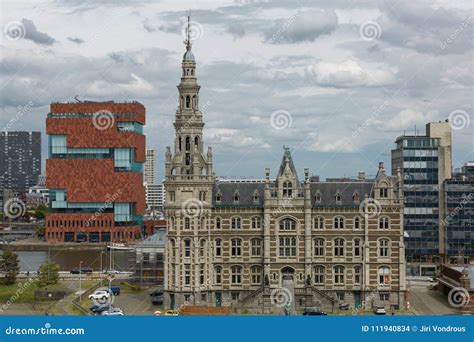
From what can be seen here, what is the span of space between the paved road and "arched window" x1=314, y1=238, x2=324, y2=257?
965cm

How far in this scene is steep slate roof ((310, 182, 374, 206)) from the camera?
3081 inches

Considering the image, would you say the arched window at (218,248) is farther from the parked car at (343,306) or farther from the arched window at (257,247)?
the parked car at (343,306)

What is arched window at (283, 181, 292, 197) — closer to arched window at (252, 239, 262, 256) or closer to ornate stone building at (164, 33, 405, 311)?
ornate stone building at (164, 33, 405, 311)

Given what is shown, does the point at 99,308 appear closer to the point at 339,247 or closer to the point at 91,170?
the point at 339,247

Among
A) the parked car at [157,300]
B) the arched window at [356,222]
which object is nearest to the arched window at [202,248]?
the parked car at [157,300]

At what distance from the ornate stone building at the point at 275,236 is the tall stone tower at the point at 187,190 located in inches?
3.4

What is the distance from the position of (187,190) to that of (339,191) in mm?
13362

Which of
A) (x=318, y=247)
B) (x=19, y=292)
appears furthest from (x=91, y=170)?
(x=318, y=247)

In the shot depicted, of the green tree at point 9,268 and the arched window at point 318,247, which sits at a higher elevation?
the arched window at point 318,247

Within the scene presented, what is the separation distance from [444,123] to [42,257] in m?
72.4

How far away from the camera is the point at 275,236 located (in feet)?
256

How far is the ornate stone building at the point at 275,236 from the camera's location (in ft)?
254

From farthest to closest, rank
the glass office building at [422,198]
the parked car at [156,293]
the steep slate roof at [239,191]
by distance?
the glass office building at [422,198] < the parked car at [156,293] < the steep slate roof at [239,191]

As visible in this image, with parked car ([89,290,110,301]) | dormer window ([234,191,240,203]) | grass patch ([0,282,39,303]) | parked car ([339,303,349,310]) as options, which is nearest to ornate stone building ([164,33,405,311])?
dormer window ([234,191,240,203])
